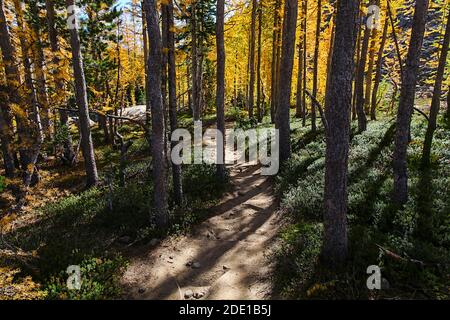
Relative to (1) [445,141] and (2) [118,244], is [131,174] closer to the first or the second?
(2) [118,244]

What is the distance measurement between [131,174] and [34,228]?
491 cm

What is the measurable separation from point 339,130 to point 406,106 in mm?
3584

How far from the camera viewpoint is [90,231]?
9.77 metres

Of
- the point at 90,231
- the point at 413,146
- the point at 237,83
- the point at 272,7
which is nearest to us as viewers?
the point at 90,231

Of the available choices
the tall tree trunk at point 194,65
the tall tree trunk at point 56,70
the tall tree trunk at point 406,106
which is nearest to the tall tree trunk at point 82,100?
the tall tree trunk at point 56,70

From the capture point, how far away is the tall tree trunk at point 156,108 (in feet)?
27.1

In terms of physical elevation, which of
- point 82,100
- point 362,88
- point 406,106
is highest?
point 362,88

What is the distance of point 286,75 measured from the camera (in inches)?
540

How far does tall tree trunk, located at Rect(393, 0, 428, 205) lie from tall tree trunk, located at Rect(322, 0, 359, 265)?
119 inches

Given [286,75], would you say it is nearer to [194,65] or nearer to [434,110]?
[434,110]

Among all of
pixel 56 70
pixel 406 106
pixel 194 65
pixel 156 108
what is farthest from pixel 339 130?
pixel 56 70

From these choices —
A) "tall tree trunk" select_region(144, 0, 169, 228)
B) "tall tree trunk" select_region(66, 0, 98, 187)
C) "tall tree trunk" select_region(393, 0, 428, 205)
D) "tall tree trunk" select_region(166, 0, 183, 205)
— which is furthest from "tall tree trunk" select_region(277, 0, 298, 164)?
"tall tree trunk" select_region(66, 0, 98, 187)

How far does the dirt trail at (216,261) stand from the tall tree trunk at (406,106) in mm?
3680
